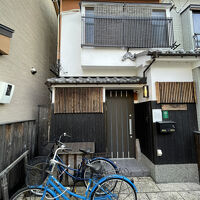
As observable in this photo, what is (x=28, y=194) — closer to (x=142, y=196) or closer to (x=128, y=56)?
(x=142, y=196)

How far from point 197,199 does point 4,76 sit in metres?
7.11

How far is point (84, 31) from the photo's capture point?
211 inches

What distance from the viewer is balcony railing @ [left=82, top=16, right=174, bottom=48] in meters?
5.30

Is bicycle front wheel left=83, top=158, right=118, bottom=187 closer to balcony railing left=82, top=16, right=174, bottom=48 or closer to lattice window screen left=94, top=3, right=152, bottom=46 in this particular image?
balcony railing left=82, top=16, right=174, bottom=48

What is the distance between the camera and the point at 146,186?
11.7ft

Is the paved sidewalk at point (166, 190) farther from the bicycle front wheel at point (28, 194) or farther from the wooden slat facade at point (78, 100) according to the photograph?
the wooden slat facade at point (78, 100)

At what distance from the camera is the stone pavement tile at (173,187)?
347cm

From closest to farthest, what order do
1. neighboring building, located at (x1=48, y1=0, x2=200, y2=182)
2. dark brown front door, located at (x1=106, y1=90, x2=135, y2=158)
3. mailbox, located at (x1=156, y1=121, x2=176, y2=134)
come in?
mailbox, located at (x1=156, y1=121, x2=176, y2=134) < neighboring building, located at (x1=48, y1=0, x2=200, y2=182) < dark brown front door, located at (x1=106, y1=90, x2=135, y2=158)

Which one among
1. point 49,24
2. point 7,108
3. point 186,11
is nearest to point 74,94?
point 7,108

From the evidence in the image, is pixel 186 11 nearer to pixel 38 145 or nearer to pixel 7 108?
pixel 7 108

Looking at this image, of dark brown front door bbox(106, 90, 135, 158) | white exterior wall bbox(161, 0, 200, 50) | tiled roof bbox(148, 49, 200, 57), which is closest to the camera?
tiled roof bbox(148, 49, 200, 57)

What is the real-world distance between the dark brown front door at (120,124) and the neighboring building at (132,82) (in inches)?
1.8

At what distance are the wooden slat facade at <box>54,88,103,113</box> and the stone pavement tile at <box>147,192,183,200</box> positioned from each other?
3.15 meters

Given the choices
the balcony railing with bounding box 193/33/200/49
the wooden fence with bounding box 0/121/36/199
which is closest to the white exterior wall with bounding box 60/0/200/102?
the balcony railing with bounding box 193/33/200/49
